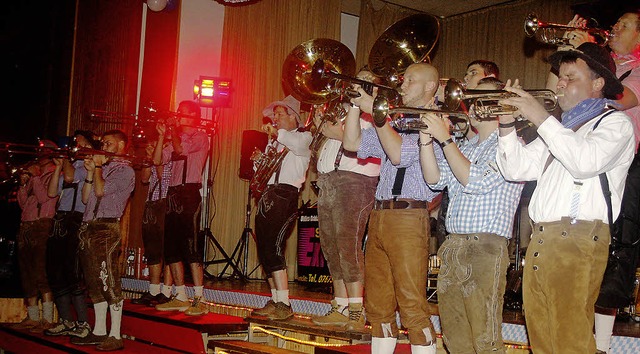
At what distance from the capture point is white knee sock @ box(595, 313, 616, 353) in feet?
13.0

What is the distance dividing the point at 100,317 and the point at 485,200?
4.71 metres

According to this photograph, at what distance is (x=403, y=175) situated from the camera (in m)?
4.30

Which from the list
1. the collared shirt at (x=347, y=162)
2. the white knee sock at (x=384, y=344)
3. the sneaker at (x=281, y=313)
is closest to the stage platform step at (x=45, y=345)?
the sneaker at (x=281, y=313)

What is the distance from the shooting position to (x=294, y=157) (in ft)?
20.1

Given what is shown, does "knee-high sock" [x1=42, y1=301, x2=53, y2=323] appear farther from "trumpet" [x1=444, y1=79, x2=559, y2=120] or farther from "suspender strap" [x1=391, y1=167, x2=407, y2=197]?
"trumpet" [x1=444, y1=79, x2=559, y2=120]

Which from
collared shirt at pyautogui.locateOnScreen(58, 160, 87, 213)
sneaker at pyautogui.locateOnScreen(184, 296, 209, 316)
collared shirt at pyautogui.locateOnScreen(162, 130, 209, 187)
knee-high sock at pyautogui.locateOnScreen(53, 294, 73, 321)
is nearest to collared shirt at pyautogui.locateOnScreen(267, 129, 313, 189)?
collared shirt at pyautogui.locateOnScreen(162, 130, 209, 187)

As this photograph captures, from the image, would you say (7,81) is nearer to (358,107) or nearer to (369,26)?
(369,26)

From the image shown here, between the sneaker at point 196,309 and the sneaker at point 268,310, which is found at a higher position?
the sneaker at point 268,310

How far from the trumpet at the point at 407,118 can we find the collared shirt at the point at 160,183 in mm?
3798

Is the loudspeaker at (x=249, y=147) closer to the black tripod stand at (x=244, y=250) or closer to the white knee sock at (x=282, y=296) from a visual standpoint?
the black tripod stand at (x=244, y=250)

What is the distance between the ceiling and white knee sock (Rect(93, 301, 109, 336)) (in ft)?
22.7

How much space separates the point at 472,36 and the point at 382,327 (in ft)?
27.6

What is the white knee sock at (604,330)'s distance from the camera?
3.96 meters

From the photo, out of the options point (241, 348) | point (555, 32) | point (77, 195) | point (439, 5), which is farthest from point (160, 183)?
point (439, 5)
